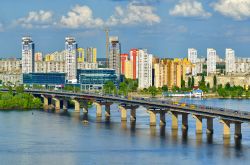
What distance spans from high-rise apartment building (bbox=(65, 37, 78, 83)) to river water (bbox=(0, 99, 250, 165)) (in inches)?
1498

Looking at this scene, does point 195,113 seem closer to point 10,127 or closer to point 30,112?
point 10,127

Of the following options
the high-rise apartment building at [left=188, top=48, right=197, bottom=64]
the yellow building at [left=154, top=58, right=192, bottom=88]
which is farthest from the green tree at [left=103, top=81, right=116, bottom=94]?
the high-rise apartment building at [left=188, top=48, right=197, bottom=64]

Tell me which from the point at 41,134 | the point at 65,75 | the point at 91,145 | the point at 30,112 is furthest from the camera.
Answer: the point at 65,75

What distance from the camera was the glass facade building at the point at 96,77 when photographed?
237ft

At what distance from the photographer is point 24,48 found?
78812mm

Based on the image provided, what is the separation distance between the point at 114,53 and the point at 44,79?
8.57m

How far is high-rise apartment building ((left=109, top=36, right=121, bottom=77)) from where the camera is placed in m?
78.5

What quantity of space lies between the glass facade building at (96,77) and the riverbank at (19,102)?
74.7 ft

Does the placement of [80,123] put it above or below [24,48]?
below

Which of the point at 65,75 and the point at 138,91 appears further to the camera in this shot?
the point at 65,75

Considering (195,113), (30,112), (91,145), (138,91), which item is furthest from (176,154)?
(138,91)

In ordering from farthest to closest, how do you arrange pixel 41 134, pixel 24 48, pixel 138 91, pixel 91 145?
1. pixel 24 48
2. pixel 138 91
3. pixel 41 134
4. pixel 91 145

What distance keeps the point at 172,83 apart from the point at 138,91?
7644mm

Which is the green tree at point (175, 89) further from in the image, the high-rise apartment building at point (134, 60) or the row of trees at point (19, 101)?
the row of trees at point (19, 101)
